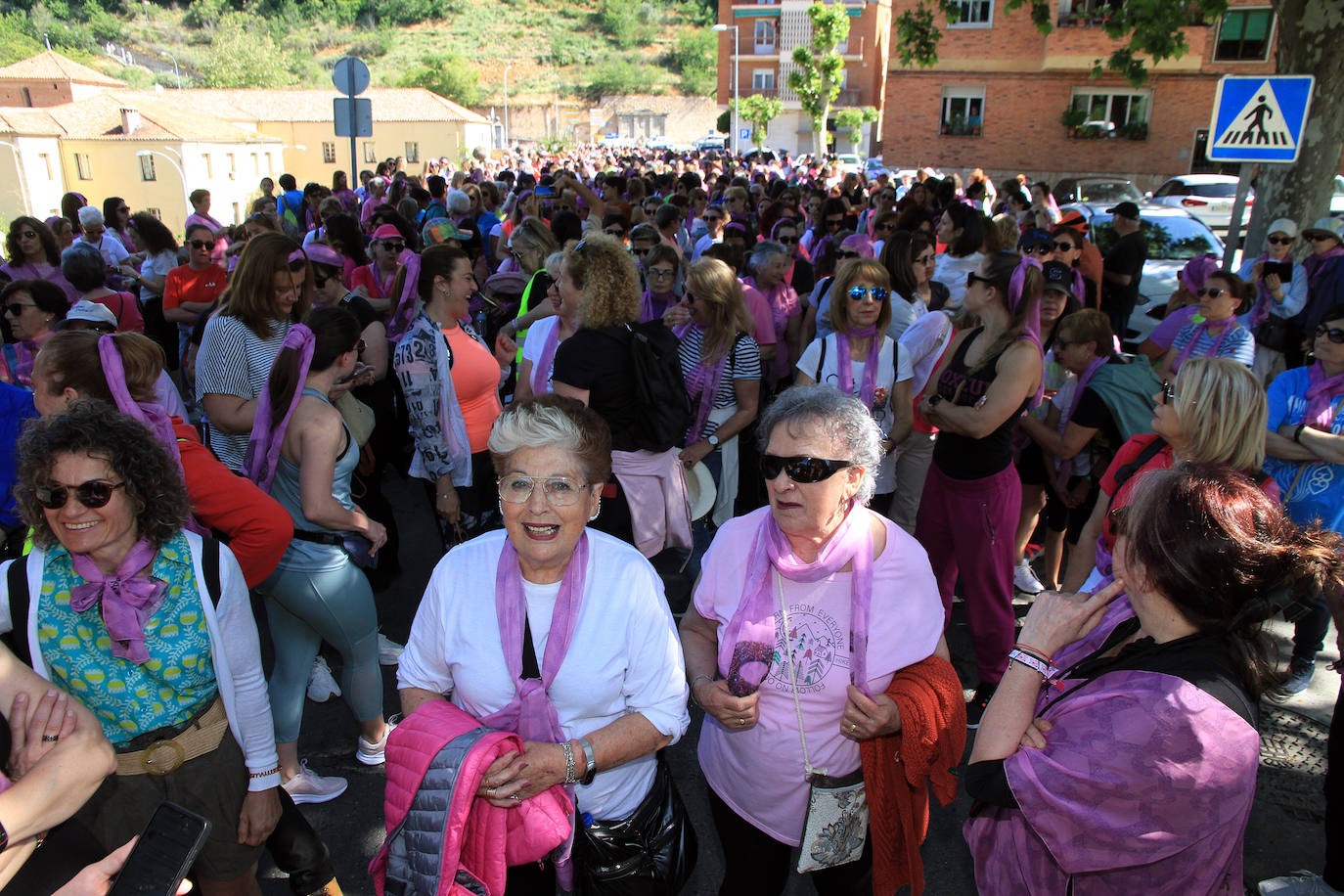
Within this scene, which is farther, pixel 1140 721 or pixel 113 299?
pixel 113 299

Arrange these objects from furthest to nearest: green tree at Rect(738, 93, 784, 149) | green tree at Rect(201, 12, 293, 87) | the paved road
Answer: green tree at Rect(201, 12, 293, 87) < green tree at Rect(738, 93, 784, 149) < the paved road

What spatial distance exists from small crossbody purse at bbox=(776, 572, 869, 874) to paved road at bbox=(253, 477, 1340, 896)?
772mm

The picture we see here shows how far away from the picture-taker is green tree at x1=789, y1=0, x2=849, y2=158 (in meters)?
43.4

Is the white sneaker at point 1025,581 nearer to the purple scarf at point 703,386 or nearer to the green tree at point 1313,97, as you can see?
the purple scarf at point 703,386

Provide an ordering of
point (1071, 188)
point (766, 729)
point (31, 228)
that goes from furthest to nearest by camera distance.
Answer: point (1071, 188) < point (31, 228) < point (766, 729)

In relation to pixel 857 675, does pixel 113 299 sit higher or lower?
higher

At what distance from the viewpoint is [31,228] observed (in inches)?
257

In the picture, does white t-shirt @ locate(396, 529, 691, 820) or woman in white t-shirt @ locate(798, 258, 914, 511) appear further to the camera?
woman in white t-shirt @ locate(798, 258, 914, 511)

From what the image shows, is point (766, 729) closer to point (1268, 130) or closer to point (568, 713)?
point (568, 713)

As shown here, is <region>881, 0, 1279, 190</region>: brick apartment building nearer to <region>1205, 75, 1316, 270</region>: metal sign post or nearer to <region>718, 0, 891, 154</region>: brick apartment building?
<region>718, 0, 891, 154</region>: brick apartment building

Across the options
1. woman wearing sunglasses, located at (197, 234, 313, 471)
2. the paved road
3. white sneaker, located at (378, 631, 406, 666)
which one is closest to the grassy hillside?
woman wearing sunglasses, located at (197, 234, 313, 471)

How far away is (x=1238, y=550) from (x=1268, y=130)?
6008mm

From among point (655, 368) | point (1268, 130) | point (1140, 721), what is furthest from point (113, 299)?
point (1268, 130)

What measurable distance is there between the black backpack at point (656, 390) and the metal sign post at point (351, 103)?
5.49 metres
